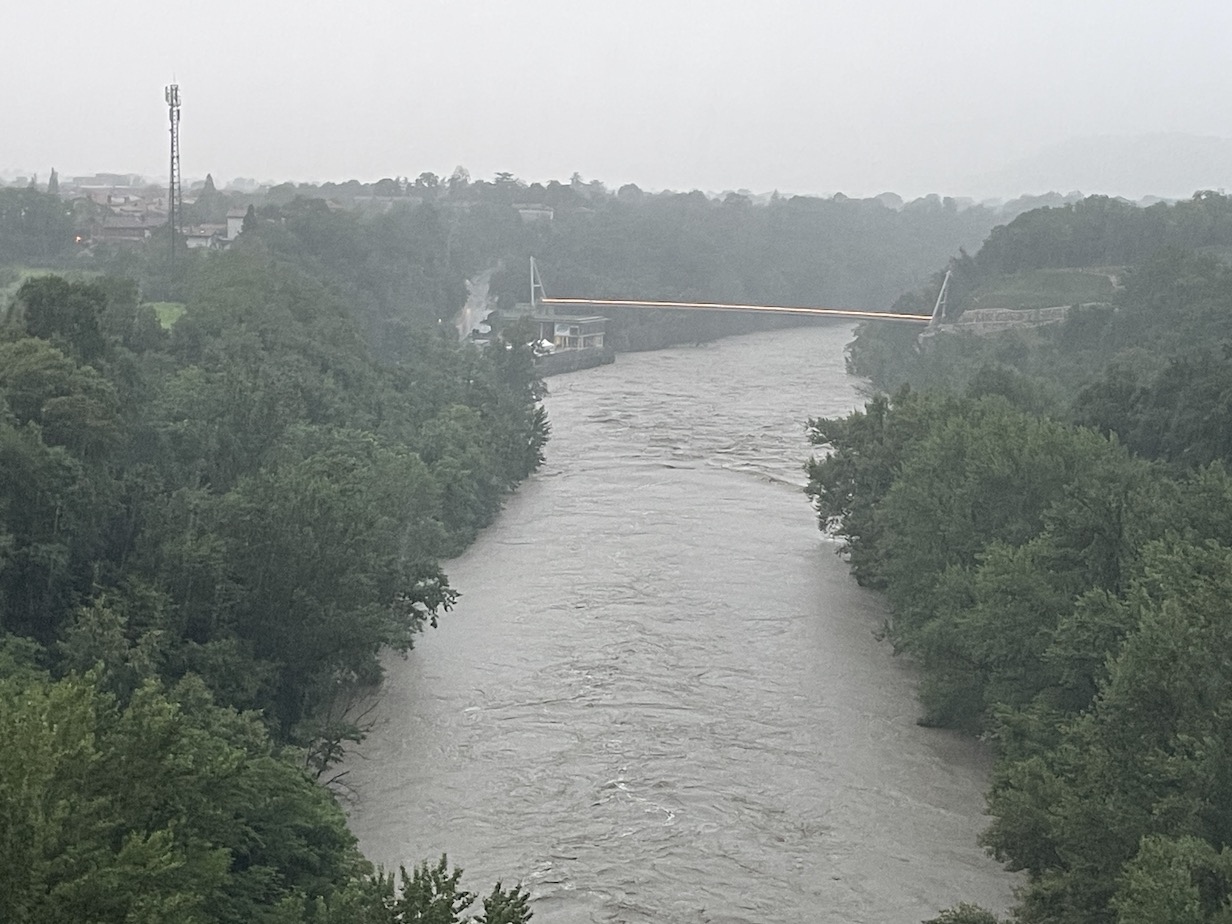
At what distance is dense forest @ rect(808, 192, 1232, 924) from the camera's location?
1226cm

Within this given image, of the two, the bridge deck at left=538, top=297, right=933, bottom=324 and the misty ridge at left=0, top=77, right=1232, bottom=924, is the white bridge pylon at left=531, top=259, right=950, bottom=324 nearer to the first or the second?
the bridge deck at left=538, top=297, right=933, bottom=324

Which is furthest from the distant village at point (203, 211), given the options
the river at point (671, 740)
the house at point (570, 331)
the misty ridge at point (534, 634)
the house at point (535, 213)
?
the river at point (671, 740)

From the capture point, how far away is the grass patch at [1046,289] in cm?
5488

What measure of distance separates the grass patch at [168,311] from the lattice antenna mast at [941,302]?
27377mm

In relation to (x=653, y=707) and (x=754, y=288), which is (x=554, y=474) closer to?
(x=653, y=707)

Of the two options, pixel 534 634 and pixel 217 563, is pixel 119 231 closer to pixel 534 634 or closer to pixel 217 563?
pixel 534 634

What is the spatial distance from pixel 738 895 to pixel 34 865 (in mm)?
7467

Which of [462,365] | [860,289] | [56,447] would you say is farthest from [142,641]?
[860,289]

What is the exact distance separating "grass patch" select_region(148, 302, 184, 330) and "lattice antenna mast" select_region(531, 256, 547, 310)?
27.4m

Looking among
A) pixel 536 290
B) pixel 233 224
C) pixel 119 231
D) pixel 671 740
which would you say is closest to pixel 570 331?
pixel 536 290

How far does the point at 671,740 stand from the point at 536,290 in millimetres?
54993

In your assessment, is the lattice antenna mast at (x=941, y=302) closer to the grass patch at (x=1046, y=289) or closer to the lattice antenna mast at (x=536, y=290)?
the grass patch at (x=1046, y=289)

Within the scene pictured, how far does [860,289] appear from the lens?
91.9 metres

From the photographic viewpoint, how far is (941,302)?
60812 millimetres
